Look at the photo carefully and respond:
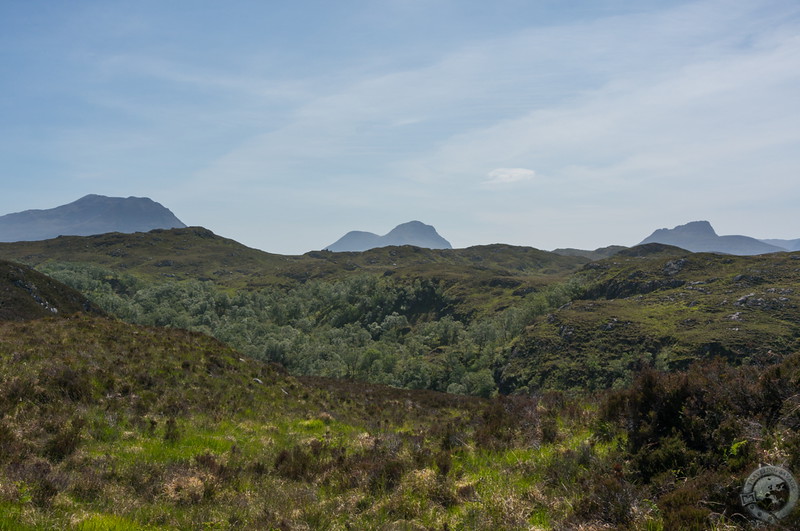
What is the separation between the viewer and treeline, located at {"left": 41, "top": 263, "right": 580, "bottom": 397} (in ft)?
347

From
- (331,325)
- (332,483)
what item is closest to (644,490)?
(332,483)

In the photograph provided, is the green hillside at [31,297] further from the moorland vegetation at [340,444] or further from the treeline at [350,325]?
the treeline at [350,325]

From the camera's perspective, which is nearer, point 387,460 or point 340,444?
point 387,460

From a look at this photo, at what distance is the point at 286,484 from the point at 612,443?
830 cm

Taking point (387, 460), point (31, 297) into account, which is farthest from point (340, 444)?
point (31, 297)

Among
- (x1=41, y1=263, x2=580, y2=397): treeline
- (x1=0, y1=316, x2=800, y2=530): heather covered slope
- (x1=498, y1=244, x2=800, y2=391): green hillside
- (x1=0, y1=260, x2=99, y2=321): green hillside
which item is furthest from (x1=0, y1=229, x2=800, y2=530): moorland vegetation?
(x1=41, y1=263, x2=580, y2=397): treeline

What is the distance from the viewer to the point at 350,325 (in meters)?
162

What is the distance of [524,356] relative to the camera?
3969 inches

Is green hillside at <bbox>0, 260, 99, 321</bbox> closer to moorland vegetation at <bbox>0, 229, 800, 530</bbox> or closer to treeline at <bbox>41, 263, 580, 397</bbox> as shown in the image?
moorland vegetation at <bbox>0, 229, 800, 530</bbox>

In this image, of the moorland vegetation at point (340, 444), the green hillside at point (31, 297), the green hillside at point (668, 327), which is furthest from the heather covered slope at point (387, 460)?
the green hillside at point (668, 327)

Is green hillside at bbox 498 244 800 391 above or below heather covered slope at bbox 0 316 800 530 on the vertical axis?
below

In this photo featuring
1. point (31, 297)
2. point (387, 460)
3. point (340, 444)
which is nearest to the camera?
point (387, 460)

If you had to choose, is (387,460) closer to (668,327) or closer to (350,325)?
(668,327)

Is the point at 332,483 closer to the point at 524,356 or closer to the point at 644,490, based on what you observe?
the point at 644,490
